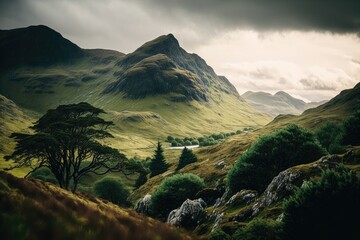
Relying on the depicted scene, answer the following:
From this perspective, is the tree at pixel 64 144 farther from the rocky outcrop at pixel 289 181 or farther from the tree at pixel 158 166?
the tree at pixel 158 166

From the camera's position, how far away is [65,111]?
48312 mm

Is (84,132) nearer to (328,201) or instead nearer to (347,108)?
(328,201)

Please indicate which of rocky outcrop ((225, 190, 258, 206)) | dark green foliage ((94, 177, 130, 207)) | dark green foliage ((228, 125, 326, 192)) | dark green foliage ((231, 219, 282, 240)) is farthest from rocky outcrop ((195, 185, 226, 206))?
dark green foliage ((94, 177, 130, 207))

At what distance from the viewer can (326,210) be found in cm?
1808

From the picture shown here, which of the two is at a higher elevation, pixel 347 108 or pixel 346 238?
pixel 347 108

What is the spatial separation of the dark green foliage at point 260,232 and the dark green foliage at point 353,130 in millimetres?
54649

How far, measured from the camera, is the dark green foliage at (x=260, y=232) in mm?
19656

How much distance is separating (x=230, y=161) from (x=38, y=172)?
290 feet

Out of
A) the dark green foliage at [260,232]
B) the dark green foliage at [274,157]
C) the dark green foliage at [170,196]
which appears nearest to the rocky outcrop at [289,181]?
the dark green foliage at [260,232]

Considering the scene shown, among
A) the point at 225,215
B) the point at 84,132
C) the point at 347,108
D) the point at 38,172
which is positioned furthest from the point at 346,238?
the point at 347,108

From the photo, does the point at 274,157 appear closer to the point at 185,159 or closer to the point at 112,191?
the point at 112,191

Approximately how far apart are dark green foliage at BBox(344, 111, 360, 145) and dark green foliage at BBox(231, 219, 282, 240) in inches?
2152

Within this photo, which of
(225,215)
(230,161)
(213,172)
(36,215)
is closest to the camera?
(36,215)

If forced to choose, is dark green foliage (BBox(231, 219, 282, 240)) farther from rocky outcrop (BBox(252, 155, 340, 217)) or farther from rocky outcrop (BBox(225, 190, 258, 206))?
rocky outcrop (BBox(225, 190, 258, 206))
